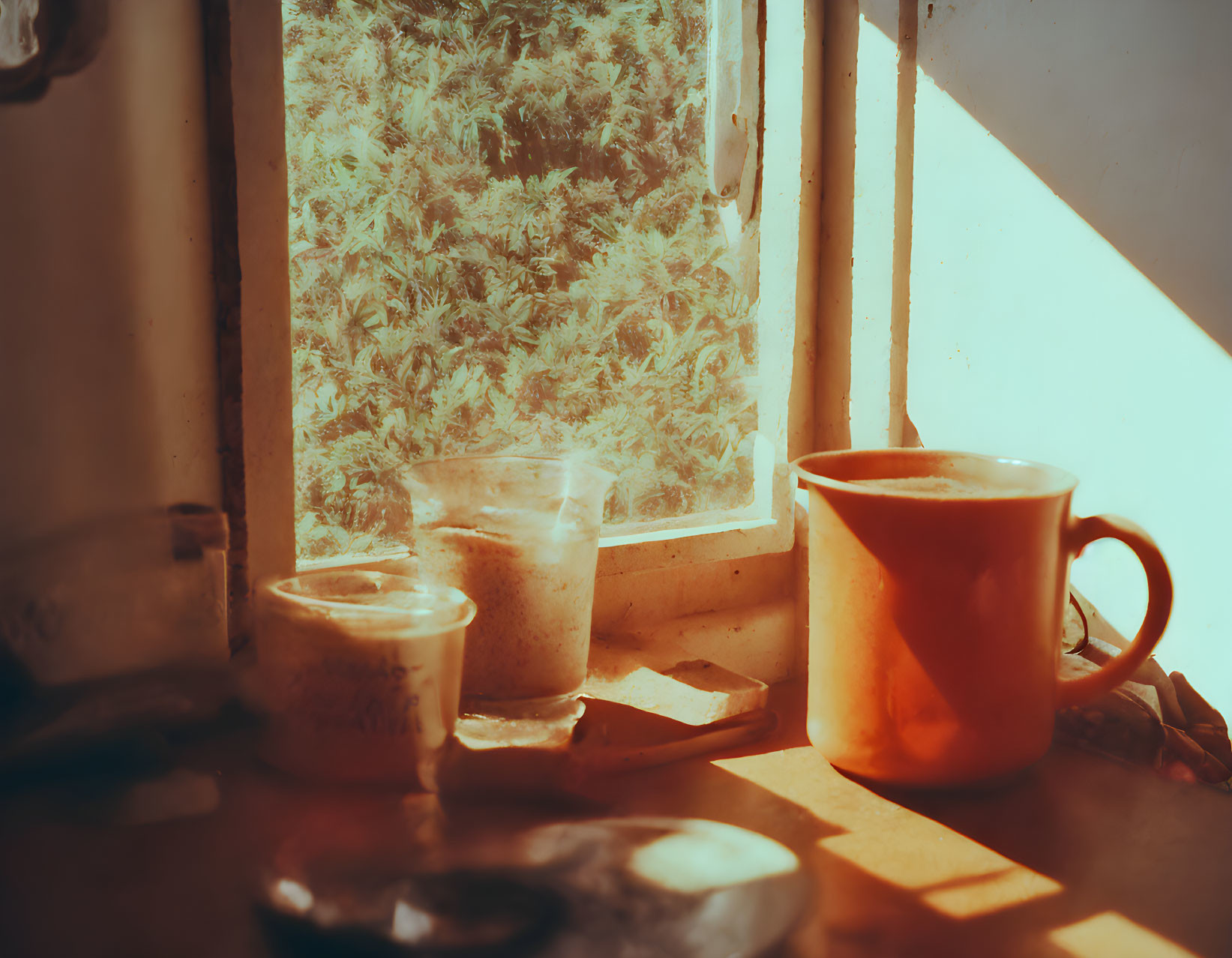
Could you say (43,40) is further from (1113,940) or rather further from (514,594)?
(1113,940)

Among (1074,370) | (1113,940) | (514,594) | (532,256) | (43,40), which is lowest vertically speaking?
(1113,940)

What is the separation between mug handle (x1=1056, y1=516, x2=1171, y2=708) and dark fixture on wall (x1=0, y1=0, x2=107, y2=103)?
0.72m

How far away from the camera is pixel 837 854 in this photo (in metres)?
0.58

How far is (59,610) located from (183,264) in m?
0.26

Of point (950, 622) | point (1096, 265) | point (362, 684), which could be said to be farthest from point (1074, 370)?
point (362, 684)

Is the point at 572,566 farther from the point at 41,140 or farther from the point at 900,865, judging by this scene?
the point at 41,140

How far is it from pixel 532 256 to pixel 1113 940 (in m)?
0.67

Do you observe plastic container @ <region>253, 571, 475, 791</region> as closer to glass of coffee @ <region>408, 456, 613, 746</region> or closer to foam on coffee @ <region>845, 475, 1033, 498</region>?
glass of coffee @ <region>408, 456, 613, 746</region>

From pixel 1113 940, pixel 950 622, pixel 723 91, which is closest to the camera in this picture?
pixel 1113 940

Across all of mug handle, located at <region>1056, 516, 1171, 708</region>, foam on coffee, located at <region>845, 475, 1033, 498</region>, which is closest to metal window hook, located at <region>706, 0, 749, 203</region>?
foam on coffee, located at <region>845, 475, 1033, 498</region>

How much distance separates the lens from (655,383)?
95 centimetres

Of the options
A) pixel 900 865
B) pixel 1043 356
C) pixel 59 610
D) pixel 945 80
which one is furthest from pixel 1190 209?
pixel 59 610

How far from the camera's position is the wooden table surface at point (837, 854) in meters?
0.49

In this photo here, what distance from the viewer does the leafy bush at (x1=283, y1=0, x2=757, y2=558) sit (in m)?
0.77
